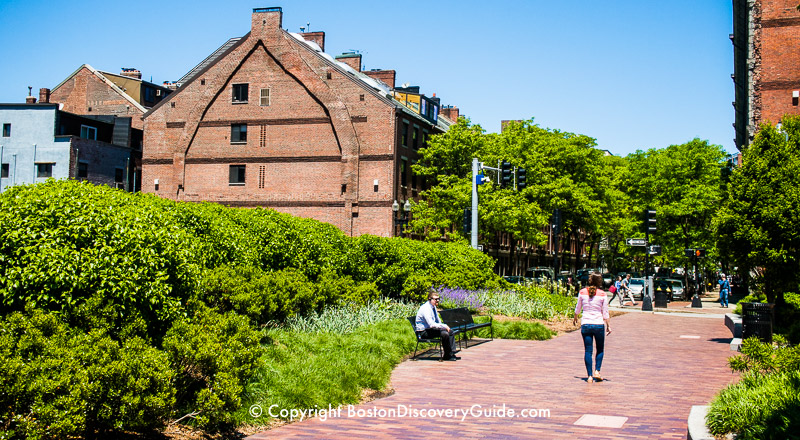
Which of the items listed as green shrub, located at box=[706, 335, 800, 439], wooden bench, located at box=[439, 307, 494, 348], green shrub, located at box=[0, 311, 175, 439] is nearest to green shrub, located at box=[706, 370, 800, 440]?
green shrub, located at box=[706, 335, 800, 439]

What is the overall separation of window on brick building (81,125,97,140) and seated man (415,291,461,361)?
170 feet

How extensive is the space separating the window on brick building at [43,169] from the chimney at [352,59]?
24.3 m

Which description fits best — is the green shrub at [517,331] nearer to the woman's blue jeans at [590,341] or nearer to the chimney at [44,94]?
the woman's blue jeans at [590,341]

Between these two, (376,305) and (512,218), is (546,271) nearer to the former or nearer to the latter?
(512,218)

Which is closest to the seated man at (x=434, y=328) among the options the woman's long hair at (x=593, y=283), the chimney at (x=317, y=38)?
the woman's long hair at (x=593, y=283)

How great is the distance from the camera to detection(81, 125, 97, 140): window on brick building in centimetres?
5866

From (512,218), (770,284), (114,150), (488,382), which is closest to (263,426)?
(488,382)

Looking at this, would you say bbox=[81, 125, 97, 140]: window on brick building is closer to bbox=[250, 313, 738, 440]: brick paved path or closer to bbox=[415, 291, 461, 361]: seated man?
bbox=[250, 313, 738, 440]: brick paved path

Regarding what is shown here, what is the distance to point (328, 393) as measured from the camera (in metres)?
9.55

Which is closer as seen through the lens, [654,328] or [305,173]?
[654,328]

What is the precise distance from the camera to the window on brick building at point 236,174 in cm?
5070

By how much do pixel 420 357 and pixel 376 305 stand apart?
3.52 metres

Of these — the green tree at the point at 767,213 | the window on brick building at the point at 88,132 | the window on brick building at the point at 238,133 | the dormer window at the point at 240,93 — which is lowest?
the green tree at the point at 767,213

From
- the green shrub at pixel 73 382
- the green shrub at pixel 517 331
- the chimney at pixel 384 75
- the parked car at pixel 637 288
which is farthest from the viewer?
the chimney at pixel 384 75
